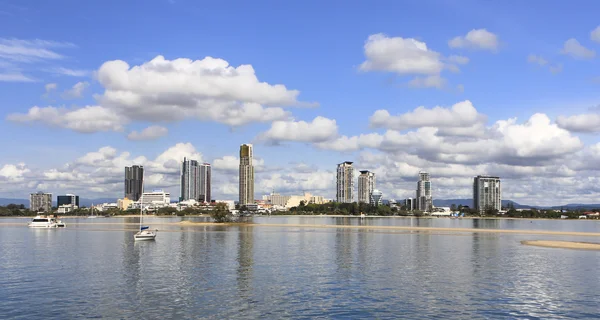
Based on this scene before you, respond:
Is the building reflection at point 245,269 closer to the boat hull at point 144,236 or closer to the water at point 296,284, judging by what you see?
the water at point 296,284

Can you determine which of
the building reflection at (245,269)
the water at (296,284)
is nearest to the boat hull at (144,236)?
the water at (296,284)

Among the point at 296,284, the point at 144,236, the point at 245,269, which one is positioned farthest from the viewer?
the point at 144,236

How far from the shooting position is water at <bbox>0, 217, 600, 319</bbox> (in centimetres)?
5247

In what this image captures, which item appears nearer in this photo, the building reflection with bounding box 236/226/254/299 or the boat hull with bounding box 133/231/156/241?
the building reflection with bounding box 236/226/254/299

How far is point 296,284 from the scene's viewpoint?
67500 millimetres

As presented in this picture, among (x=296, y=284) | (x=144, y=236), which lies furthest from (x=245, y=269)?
(x=144, y=236)

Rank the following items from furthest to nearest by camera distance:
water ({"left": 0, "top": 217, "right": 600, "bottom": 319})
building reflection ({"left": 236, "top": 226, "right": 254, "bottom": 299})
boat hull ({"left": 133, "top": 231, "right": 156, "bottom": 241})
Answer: boat hull ({"left": 133, "top": 231, "right": 156, "bottom": 241}), building reflection ({"left": 236, "top": 226, "right": 254, "bottom": 299}), water ({"left": 0, "top": 217, "right": 600, "bottom": 319})

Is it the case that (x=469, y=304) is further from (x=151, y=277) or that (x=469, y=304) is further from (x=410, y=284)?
(x=151, y=277)

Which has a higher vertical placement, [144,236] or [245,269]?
[144,236]

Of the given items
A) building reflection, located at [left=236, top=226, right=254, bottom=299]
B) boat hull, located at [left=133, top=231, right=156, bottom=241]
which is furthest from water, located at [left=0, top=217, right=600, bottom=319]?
boat hull, located at [left=133, top=231, right=156, bottom=241]

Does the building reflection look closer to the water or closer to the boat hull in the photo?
the water

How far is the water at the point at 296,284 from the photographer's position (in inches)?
2066

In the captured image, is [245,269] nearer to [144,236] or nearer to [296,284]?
[296,284]

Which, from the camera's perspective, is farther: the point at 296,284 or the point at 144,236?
the point at 144,236
